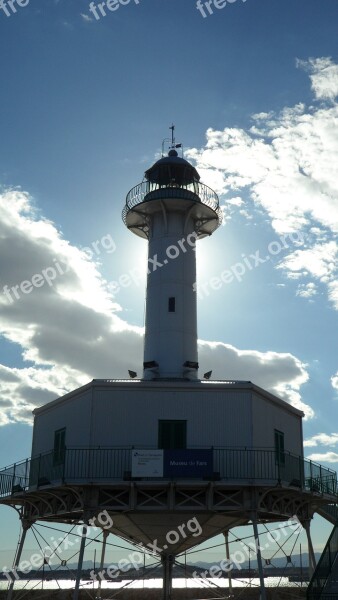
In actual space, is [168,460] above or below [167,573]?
above

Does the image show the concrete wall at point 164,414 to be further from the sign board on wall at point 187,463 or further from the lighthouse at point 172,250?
the lighthouse at point 172,250

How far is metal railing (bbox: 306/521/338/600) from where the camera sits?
27.0m

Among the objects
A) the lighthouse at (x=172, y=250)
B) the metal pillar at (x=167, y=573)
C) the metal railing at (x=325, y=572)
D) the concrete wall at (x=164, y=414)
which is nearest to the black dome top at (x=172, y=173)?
the lighthouse at (x=172, y=250)

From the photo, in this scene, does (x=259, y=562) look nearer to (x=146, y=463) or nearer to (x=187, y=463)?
(x=187, y=463)

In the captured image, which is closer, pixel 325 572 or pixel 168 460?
pixel 325 572

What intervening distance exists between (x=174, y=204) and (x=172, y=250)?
272 cm

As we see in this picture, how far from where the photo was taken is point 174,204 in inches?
1641

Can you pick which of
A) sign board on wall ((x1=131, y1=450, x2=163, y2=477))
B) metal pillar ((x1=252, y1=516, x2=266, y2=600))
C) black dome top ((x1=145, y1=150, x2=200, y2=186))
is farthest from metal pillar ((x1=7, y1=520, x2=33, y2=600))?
black dome top ((x1=145, y1=150, x2=200, y2=186))

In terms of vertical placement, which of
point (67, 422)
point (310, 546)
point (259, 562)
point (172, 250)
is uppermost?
point (172, 250)

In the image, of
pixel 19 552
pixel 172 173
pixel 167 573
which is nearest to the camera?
pixel 19 552

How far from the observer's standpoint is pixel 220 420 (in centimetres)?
3325

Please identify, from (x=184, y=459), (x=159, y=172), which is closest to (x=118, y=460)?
(x=184, y=459)

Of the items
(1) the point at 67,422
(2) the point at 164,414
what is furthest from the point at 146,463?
(1) the point at 67,422

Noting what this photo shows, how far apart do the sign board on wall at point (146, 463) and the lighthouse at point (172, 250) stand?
300 inches
